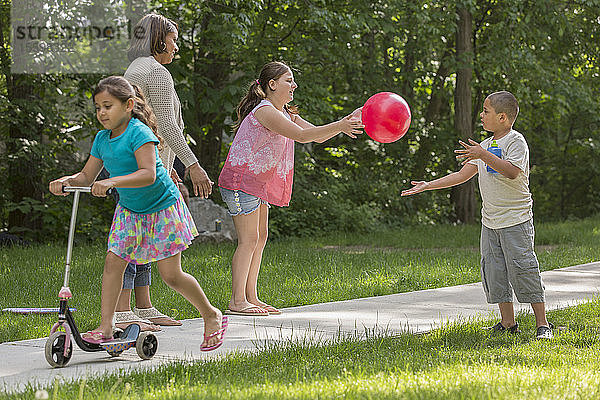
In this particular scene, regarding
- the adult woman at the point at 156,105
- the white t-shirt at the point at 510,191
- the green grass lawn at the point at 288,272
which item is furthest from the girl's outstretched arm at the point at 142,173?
the white t-shirt at the point at 510,191

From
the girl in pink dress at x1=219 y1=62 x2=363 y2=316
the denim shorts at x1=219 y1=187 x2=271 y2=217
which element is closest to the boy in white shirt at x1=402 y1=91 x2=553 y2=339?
the girl in pink dress at x1=219 y1=62 x2=363 y2=316

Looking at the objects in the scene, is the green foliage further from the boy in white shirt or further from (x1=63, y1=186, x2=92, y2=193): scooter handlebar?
(x1=63, y1=186, x2=92, y2=193): scooter handlebar

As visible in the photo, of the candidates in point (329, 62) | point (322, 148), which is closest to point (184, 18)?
point (329, 62)

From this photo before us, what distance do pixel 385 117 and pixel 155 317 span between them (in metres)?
2.20

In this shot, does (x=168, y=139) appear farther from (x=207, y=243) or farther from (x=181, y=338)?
(x=207, y=243)

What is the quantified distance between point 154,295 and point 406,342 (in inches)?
118

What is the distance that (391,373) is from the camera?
4.35 m

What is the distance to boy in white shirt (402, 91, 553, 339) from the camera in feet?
18.9

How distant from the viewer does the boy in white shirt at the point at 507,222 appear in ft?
18.9

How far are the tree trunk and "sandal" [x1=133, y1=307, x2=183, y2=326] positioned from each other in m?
13.6

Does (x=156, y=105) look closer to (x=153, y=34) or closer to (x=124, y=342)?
(x=153, y=34)

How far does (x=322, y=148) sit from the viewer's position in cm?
2067

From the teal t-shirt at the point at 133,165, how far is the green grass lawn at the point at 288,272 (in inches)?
54.5

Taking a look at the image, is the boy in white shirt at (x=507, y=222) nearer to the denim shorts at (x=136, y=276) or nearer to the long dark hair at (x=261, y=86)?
the long dark hair at (x=261, y=86)
